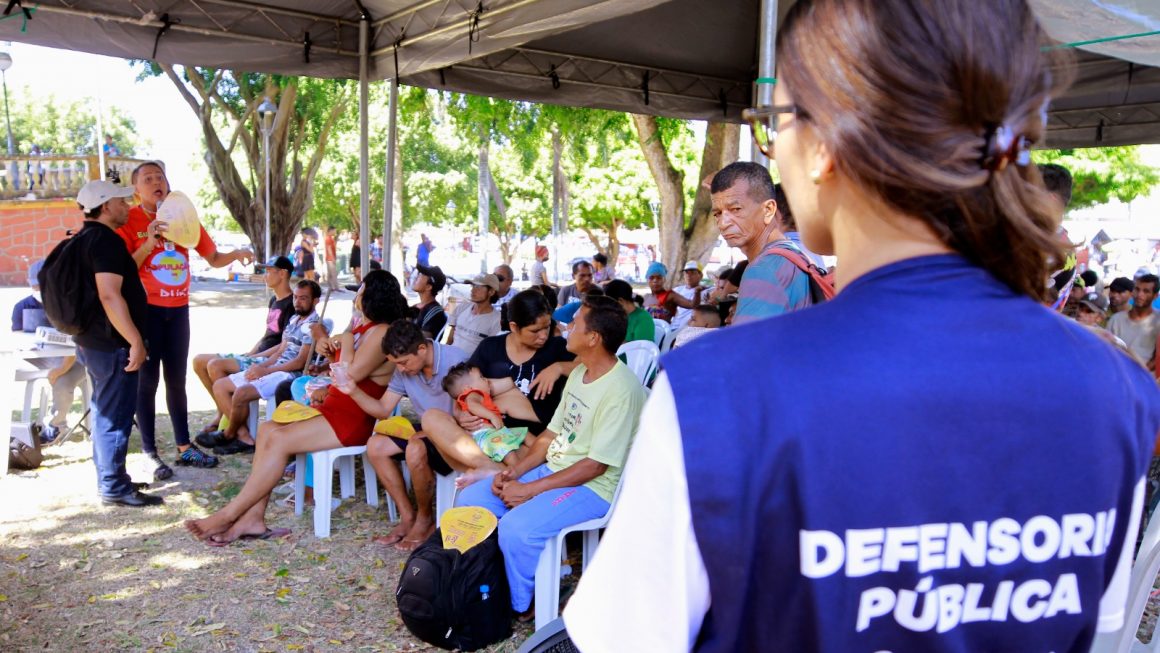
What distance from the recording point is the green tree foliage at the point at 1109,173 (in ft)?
75.9

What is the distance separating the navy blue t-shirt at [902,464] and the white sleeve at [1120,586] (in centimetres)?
10

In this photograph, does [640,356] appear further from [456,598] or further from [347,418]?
[456,598]

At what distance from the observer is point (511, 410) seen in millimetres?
4797

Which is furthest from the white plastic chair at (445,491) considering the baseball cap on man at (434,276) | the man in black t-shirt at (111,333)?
the baseball cap on man at (434,276)

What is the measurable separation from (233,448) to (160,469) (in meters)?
0.85

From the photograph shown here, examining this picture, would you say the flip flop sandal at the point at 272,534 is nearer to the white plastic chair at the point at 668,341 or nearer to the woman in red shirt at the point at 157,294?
the woman in red shirt at the point at 157,294

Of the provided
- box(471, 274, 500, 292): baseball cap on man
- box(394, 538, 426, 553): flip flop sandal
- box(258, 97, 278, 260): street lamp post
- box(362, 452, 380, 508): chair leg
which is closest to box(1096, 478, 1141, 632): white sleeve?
box(394, 538, 426, 553): flip flop sandal

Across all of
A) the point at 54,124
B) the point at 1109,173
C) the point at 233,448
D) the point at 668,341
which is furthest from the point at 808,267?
the point at 54,124

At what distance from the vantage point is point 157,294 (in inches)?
232

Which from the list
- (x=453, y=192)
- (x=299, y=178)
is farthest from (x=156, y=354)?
(x=453, y=192)

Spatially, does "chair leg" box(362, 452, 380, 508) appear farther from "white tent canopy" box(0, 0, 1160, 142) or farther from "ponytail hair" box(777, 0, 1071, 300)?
"ponytail hair" box(777, 0, 1071, 300)

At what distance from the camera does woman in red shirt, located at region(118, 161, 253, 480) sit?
19.2 ft

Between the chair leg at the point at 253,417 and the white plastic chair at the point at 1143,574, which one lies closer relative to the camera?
the white plastic chair at the point at 1143,574

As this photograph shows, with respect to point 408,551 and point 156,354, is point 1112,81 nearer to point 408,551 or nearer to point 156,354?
point 408,551
